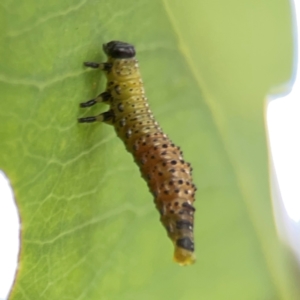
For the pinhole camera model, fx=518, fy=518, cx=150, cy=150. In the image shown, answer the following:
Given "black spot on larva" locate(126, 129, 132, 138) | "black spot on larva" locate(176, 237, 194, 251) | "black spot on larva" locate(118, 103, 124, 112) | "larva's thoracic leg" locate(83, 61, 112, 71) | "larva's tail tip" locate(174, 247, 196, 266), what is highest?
"larva's thoracic leg" locate(83, 61, 112, 71)

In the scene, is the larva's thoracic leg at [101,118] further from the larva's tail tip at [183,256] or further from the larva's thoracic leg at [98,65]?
the larva's tail tip at [183,256]

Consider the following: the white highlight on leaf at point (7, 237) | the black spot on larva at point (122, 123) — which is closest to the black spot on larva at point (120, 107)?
the black spot on larva at point (122, 123)

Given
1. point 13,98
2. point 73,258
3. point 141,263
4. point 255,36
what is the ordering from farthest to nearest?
point 255,36 → point 141,263 → point 73,258 → point 13,98

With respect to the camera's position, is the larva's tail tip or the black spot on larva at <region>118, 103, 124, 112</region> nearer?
the larva's tail tip

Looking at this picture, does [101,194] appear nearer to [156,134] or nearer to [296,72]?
[156,134]

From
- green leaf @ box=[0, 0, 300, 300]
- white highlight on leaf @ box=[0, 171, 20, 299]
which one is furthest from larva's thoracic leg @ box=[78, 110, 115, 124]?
white highlight on leaf @ box=[0, 171, 20, 299]

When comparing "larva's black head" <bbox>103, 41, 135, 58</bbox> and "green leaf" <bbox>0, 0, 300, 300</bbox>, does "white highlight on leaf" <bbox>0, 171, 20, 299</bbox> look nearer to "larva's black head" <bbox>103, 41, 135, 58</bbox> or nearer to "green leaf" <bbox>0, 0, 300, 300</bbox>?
"green leaf" <bbox>0, 0, 300, 300</bbox>

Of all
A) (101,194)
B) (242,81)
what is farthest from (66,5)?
(242,81)
